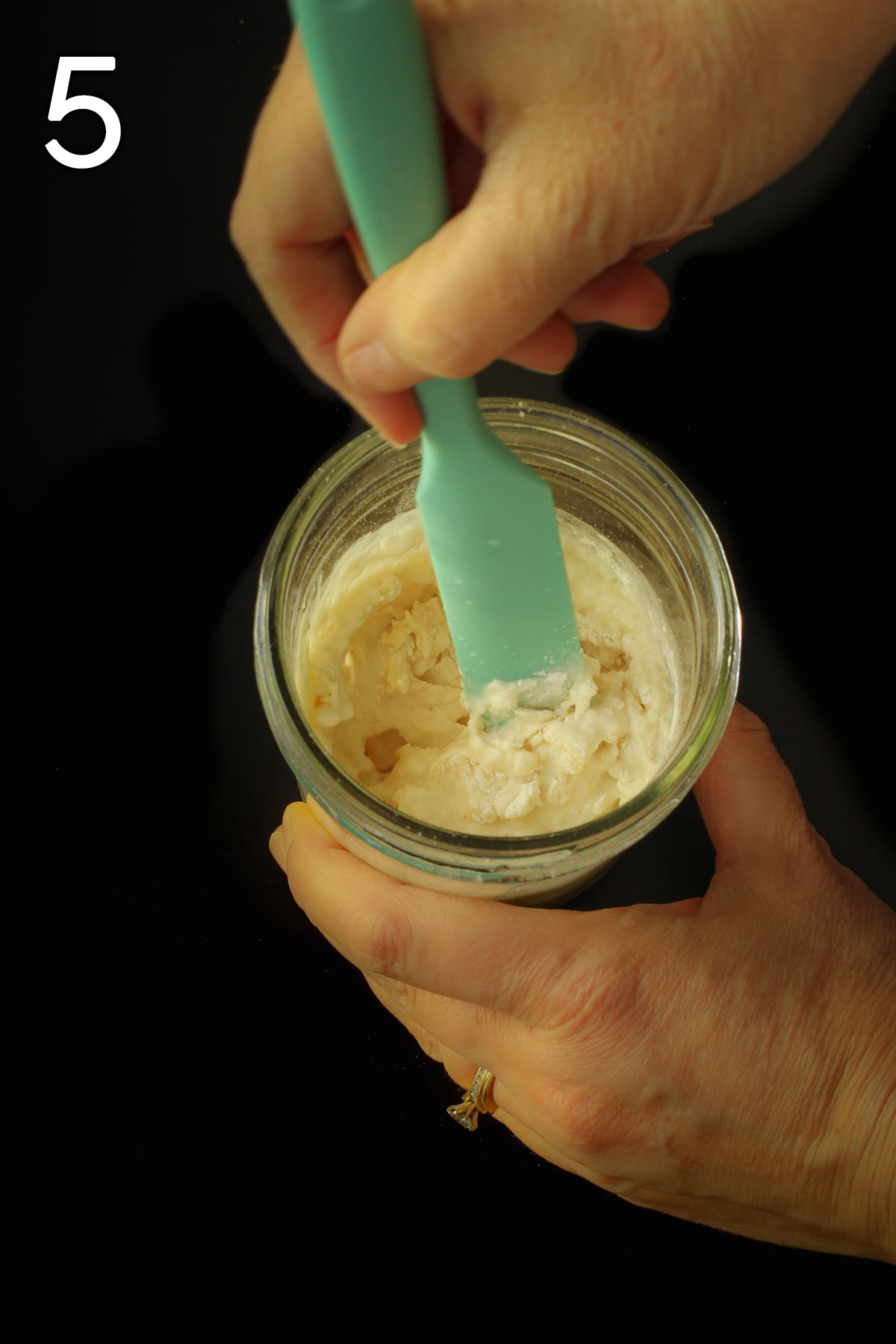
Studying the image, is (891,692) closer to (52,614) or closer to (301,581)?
(301,581)

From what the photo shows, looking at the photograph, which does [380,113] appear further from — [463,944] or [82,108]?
[82,108]

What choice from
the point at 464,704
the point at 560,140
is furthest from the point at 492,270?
the point at 464,704

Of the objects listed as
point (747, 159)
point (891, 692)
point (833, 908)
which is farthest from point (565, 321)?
point (891, 692)

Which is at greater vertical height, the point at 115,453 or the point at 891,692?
the point at 115,453

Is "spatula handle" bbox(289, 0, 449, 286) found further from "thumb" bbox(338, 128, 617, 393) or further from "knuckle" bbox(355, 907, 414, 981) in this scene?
"knuckle" bbox(355, 907, 414, 981)

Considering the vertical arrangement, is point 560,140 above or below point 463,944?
above
